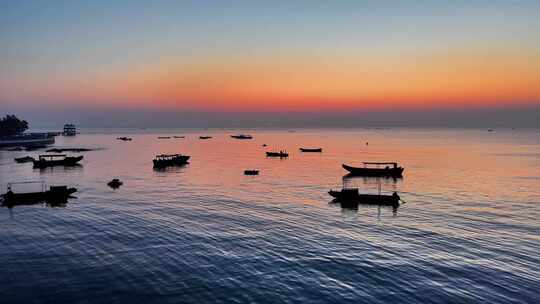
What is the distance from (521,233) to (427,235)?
11.8 metres

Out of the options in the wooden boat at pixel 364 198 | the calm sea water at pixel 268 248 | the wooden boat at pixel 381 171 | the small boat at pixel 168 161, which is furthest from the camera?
the small boat at pixel 168 161

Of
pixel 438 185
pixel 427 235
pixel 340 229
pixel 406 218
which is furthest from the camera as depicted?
pixel 438 185

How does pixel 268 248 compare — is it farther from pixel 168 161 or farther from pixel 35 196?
pixel 168 161

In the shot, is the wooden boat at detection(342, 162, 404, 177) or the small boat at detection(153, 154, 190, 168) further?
the small boat at detection(153, 154, 190, 168)

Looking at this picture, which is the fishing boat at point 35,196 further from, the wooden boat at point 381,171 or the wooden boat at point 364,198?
the wooden boat at point 381,171

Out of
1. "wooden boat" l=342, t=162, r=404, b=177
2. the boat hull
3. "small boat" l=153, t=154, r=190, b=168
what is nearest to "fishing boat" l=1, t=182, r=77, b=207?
"small boat" l=153, t=154, r=190, b=168

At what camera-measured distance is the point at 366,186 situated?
94.9m

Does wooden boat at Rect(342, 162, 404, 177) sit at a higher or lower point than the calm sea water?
higher

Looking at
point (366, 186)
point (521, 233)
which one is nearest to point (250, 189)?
point (366, 186)

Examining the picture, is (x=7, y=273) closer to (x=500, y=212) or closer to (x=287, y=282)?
(x=287, y=282)

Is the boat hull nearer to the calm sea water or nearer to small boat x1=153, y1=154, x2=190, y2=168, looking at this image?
the calm sea water

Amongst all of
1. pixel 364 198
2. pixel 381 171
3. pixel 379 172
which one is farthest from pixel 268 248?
pixel 379 172

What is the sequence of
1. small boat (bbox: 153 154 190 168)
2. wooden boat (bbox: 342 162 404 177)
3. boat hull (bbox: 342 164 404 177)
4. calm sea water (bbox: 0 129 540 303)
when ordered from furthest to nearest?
small boat (bbox: 153 154 190 168)
boat hull (bbox: 342 164 404 177)
wooden boat (bbox: 342 162 404 177)
calm sea water (bbox: 0 129 540 303)

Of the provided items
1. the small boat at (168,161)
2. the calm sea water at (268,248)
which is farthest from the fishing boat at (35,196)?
the small boat at (168,161)
